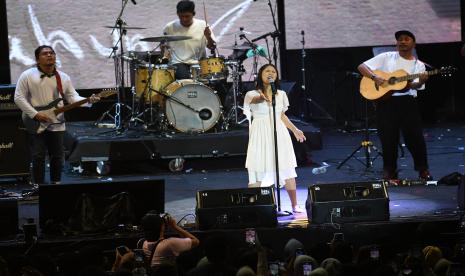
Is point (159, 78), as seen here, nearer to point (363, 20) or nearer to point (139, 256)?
point (363, 20)

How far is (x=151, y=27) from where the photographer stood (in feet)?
60.3

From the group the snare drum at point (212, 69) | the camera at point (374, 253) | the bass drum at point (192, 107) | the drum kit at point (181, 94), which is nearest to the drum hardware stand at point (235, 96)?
the drum kit at point (181, 94)

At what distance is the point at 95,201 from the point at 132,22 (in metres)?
8.56

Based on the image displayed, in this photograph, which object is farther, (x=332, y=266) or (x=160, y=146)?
(x=160, y=146)

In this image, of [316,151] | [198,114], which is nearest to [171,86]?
[198,114]

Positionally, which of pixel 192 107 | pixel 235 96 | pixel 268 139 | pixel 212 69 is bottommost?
pixel 268 139

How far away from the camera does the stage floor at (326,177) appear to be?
447 inches

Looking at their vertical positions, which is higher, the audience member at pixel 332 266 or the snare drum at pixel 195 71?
the snare drum at pixel 195 71

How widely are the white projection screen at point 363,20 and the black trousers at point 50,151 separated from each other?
24.7 feet

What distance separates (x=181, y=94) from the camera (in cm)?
1541

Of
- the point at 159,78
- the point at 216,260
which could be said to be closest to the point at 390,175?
the point at 159,78

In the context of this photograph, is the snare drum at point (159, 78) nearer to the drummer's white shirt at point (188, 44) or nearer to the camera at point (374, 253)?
the drummer's white shirt at point (188, 44)

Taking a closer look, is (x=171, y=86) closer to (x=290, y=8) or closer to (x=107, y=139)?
(x=107, y=139)

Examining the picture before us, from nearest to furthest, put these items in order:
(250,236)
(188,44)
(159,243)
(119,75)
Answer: (159,243) < (250,236) < (188,44) < (119,75)
